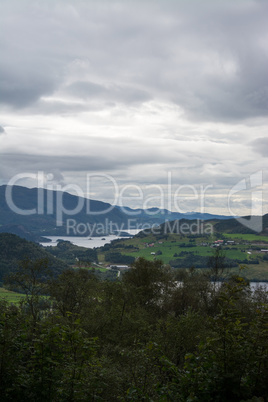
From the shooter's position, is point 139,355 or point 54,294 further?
point 54,294

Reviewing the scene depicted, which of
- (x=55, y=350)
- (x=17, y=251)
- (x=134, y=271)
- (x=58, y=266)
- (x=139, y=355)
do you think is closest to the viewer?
(x=55, y=350)

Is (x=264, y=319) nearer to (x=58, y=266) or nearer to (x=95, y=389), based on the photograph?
(x=95, y=389)

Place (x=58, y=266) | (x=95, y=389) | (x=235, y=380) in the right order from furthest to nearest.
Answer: (x=58, y=266) < (x=95, y=389) < (x=235, y=380)

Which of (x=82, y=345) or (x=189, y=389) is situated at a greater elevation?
(x=82, y=345)

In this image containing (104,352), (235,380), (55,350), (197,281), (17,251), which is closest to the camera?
(235,380)

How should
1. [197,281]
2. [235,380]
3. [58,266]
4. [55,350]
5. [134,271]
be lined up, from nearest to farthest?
[235,380], [55,350], [134,271], [197,281], [58,266]

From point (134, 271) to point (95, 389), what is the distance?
3132 cm

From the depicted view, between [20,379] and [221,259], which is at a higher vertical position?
[20,379]

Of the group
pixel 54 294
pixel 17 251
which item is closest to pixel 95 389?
pixel 54 294

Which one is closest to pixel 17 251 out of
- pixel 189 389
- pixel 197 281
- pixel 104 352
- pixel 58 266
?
pixel 58 266

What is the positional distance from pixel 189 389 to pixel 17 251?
159 metres

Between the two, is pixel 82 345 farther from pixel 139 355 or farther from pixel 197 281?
pixel 197 281

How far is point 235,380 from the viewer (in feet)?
24.5

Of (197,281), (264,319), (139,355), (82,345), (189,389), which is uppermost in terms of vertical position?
(264,319)
